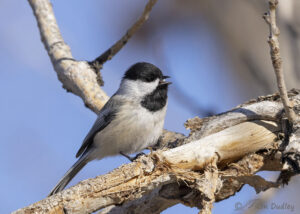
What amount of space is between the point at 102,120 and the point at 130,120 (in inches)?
16.3

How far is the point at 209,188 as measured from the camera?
2.31 meters

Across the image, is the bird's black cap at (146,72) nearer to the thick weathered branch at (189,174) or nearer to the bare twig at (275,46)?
the thick weathered branch at (189,174)

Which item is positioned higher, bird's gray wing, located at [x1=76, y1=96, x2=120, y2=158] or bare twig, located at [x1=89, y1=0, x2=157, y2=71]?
bare twig, located at [x1=89, y1=0, x2=157, y2=71]

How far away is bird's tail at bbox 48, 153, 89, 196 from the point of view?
151 inches

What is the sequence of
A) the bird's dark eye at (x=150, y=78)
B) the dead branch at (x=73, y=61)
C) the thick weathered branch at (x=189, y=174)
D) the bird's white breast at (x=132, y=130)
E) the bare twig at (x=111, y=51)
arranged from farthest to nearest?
the bare twig at (x=111, y=51) < the dead branch at (x=73, y=61) < the bird's dark eye at (x=150, y=78) < the bird's white breast at (x=132, y=130) < the thick weathered branch at (x=189, y=174)

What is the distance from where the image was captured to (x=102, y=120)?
13.6ft

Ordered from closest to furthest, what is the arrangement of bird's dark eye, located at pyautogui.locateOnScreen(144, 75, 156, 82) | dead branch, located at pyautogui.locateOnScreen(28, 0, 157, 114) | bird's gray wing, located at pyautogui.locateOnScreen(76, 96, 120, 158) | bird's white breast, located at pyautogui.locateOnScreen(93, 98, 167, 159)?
bird's white breast, located at pyautogui.locateOnScreen(93, 98, 167, 159), bird's gray wing, located at pyautogui.locateOnScreen(76, 96, 120, 158), bird's dark eye, located at pyautogui.locateOnScreen(144, 75, 156, 82), dead branch, located at pyautogui.locateOnScreen(28, 0, 157, 114)

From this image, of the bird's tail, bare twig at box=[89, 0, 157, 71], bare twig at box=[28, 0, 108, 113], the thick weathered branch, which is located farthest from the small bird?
A: the thick weathered branch

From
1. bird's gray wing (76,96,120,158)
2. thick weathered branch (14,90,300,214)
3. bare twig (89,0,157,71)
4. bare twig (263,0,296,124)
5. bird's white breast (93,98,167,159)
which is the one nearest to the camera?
bare twig (263,0,296,124)

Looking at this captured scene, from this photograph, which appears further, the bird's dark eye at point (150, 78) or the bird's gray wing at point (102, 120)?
the bird's dark eye at point (150, 78)

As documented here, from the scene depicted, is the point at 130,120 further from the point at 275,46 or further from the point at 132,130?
the point at 275,46

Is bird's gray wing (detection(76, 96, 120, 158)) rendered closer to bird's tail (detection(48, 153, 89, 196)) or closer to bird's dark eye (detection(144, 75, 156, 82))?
bird's tail (detection(48, 153, 89, 196))

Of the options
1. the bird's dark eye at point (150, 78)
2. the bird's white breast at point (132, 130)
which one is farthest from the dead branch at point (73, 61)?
the bird's dark eye at point (150, 78)

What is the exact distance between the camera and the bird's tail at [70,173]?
3836 mm
